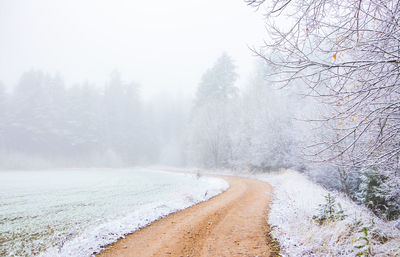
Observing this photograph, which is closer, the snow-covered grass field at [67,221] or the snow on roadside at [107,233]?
the snow on roadside at [107,233]

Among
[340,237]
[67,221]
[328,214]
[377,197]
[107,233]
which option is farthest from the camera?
[377,197]

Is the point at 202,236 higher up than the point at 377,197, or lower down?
lower down

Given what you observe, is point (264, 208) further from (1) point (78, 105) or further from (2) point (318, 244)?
(1) point (78, 105)

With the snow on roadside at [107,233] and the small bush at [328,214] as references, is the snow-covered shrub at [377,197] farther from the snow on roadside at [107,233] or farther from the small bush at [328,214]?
the snow on roadside at [107,233]

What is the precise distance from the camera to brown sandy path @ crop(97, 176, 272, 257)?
5000mm

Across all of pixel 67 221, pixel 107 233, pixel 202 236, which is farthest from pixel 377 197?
pixel 67 221

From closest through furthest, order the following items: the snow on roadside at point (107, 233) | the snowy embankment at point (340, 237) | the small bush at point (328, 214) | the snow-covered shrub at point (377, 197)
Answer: the snowy embankment at point (340, 237), the snow on roadside at point (107, 233), the small bush at point (328, 214), the snow-covered shrub at point (377, 197)

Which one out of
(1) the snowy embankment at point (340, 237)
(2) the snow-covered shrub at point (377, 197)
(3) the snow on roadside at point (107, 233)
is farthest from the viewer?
(2) the snow-covered shrub at point (377, 197)

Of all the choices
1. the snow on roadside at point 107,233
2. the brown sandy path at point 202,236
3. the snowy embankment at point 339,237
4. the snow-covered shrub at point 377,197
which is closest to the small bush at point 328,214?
the snowy embankment at point 339,237

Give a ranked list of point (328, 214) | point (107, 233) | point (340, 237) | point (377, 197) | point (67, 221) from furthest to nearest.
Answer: point (377, 197) < point (67, 221) < point (107, 233) < point (328, 214) < point (340, 237)

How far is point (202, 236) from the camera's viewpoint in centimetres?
595

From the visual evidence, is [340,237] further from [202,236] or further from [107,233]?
[107,233]

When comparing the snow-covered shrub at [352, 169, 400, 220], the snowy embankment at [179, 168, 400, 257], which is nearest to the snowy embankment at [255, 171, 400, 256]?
the snowy embankment at [179, 168, 400, 257]

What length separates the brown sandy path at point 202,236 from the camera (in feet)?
16.4
